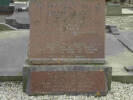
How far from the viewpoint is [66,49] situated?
5.97 m

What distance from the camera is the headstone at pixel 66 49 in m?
5.79

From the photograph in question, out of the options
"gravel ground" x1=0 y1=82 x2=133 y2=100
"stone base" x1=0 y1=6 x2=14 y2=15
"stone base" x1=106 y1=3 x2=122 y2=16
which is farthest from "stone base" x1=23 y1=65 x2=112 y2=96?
"stone base" x1=106 y1=3 x2=122 y2=16

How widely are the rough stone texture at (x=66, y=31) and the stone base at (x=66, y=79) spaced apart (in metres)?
0.22

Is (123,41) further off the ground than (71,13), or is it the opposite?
(71,13)

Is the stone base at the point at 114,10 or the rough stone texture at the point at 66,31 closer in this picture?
the rough stone texture at the point at 66,31

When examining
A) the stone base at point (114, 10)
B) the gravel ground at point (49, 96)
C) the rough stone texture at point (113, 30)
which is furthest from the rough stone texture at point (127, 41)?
the stone base at point (114, 10)

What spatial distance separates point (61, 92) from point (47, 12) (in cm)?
220

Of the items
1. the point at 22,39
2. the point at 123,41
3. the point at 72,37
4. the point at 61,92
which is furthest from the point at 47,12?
the point at 123,41

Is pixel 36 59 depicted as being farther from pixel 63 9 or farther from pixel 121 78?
pixel 121 78

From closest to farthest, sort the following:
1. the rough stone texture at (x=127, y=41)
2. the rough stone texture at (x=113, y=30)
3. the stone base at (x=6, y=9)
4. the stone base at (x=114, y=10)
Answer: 1. the rough stone texture at (x=127, y=41)
2. the rough stone texture at (x=113, y=30)
3. the stone base at (x=6, y=9)
4. the stone base at (x=114, y=10)

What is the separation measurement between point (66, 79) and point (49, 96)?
2.13 ft

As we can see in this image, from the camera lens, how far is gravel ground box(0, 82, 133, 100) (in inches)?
227

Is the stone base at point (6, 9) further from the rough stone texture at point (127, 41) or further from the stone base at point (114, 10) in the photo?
the rough stone texture at point (127, 41)

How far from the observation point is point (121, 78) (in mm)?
6648
